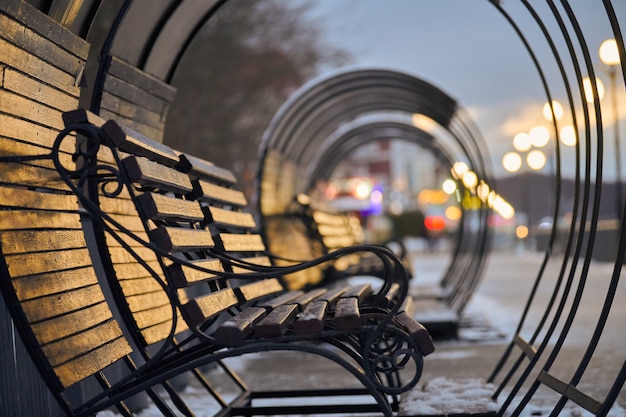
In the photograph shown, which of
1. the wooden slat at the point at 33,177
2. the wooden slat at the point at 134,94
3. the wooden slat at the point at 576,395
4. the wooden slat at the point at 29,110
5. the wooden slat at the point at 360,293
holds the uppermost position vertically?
the wooden slat at the point at 134,94

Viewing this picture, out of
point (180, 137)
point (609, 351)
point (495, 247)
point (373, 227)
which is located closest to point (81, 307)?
point (609, 351)

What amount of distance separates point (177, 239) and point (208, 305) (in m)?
0.29

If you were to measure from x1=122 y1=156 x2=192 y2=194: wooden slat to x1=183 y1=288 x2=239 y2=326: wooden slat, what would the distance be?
0.46m

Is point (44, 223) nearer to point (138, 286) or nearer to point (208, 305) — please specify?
point (208, 305)

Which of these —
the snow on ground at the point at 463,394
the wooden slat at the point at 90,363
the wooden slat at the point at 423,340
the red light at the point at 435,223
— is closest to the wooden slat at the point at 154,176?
the wooden slat at the point at 90,363

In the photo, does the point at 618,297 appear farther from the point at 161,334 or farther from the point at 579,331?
the point at 161,334

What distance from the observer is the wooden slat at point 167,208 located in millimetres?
3553

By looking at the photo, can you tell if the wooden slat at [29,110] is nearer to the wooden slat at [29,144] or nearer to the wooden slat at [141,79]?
the wooden slat at [29,144]

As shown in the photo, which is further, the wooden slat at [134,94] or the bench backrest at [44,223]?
the wooden slat at [134,94]

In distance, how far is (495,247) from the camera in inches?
2076

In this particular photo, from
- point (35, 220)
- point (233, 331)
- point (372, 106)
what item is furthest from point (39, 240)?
point (372, 106)

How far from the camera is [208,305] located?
3.80m

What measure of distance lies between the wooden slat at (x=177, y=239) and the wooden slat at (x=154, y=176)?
20 centimetres

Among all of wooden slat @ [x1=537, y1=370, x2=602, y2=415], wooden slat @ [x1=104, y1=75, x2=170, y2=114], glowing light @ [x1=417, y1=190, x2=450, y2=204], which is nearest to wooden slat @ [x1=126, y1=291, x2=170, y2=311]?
wooden slat @ [x1=104, y1=75, x2=170, y2=114]
